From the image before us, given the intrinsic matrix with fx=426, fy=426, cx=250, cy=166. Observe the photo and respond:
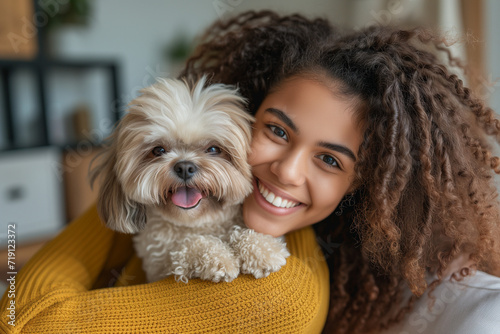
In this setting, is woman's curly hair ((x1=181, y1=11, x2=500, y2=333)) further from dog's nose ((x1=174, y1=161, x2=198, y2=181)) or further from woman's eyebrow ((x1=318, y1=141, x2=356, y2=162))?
dog's nose ((x1=174, y1=161, x2=198, y2=181))

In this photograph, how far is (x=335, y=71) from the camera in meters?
1.30

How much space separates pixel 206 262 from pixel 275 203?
27cm

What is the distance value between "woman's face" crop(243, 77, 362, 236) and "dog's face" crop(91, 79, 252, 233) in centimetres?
7

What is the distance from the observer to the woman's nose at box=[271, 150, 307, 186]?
1.23m

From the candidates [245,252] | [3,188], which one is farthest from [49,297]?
[3,188]

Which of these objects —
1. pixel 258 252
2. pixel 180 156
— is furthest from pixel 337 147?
pixel 180 156

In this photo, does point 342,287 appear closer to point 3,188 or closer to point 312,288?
point 312,288

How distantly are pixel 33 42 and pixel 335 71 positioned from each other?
147 inches

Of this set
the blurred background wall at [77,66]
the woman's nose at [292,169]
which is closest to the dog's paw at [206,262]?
the woman's nose at [292,169]

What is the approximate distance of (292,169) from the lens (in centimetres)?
123

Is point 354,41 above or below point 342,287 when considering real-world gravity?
above

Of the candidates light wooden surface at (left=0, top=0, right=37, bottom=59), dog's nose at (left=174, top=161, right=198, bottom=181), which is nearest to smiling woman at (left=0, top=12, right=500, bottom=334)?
dog's nose at (left=174, top=161, right=198, bottom=181)

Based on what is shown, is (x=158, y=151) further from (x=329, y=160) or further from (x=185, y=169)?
(x=329, y=160)

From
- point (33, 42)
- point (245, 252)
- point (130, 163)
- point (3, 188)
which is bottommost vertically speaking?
point (3, 188)
